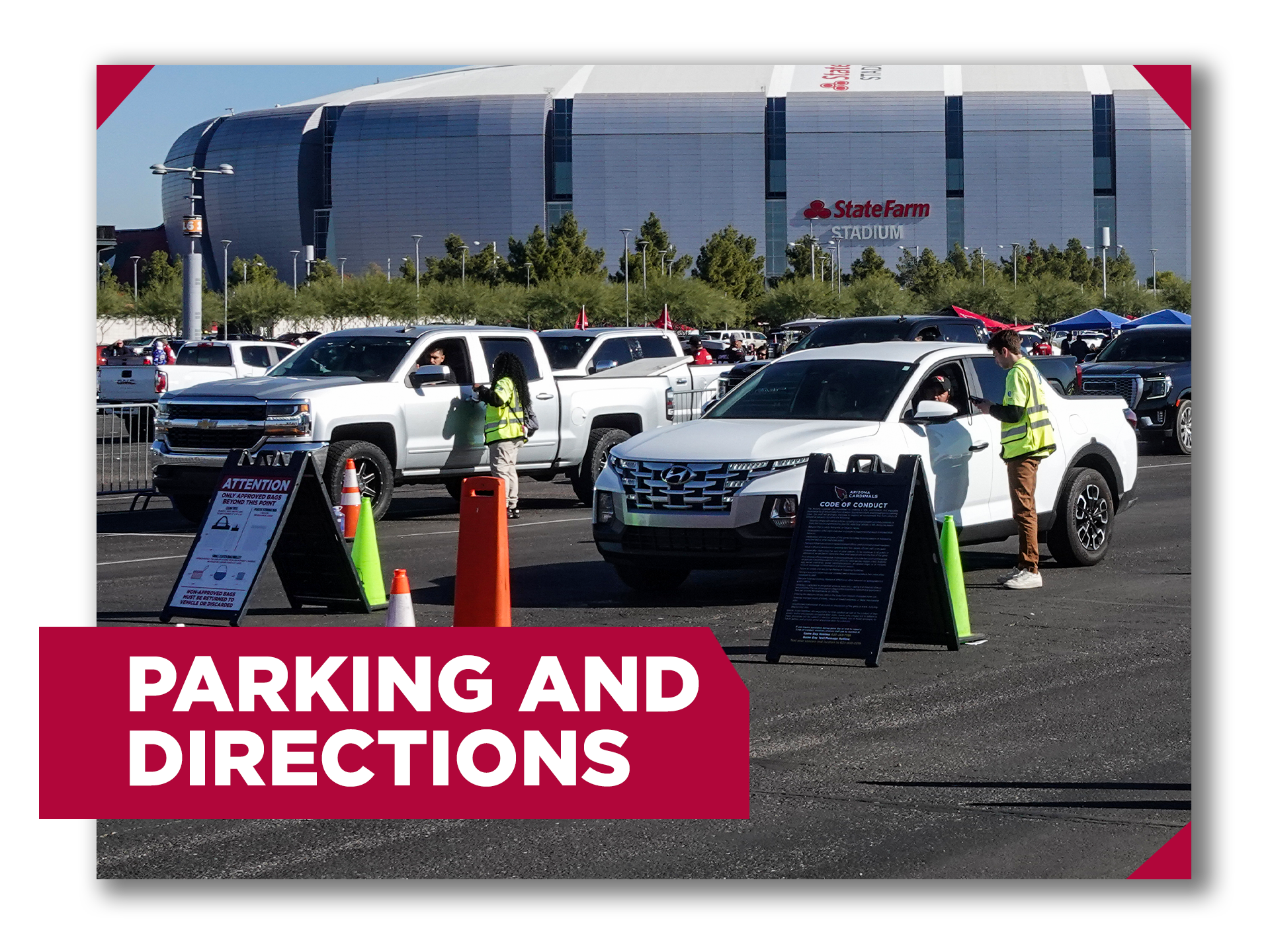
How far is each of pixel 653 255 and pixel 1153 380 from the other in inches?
3234

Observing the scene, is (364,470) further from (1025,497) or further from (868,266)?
(868,266)

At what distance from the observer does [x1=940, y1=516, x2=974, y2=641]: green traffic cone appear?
902 centimetres

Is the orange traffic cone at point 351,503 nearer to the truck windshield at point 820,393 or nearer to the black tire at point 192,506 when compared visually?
the truck windshield at point 820,393

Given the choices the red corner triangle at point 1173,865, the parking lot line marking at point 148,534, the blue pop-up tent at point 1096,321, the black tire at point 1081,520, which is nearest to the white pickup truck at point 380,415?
the parking lot line marking at point 148,534

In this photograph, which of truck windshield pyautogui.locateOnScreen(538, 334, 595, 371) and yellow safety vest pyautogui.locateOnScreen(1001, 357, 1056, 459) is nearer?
yellow safety vest pyautogui.locateOnScreen(1001, 357, 1056, 459)

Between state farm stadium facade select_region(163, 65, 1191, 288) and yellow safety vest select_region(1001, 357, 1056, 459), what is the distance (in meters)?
99.4

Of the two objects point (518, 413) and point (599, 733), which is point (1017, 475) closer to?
point (518, 413)

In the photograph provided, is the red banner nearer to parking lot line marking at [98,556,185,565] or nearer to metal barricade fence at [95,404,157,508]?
parking lot line marking at [98,556,185,565]

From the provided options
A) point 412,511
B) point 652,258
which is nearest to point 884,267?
point 652,258

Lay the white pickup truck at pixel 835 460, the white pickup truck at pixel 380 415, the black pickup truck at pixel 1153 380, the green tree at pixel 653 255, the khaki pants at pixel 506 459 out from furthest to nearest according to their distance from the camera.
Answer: the green tree at pixel 653 255, the black pickup truck at pixel 1153 380, the khaki pants at pixel 506 459, the white pickup truck at pixel 380 415, the white pickup truck at pixel 835 460

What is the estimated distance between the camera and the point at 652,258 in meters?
105

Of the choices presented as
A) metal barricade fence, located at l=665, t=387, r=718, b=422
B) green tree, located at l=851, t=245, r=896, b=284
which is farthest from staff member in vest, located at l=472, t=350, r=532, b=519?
green tree, located at l=851, t=245, r=896, b=284

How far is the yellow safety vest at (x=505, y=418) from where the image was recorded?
15.8 metres

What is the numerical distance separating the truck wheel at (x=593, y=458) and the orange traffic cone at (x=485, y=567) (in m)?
8.82
